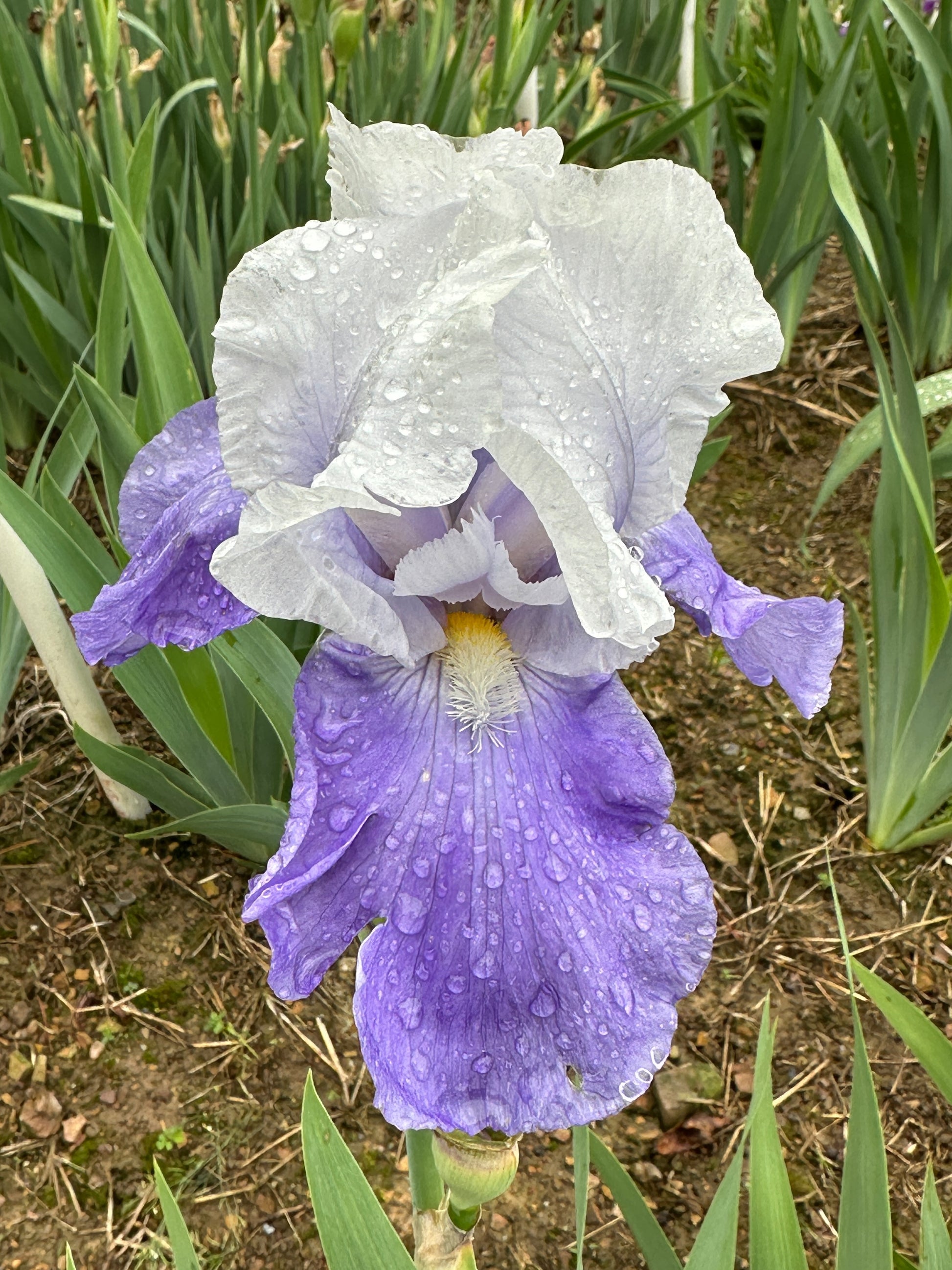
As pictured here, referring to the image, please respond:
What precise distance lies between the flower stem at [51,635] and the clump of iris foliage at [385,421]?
0.08 metres

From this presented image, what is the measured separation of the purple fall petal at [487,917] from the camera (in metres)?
0.75

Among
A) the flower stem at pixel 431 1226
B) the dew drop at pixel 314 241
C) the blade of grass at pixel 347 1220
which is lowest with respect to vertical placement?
the flower stem at pixel 431 1226

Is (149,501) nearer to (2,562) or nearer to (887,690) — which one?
(2,562)

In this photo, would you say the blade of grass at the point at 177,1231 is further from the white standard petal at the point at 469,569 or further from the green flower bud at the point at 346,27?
the green flower bud at the point at 346,27

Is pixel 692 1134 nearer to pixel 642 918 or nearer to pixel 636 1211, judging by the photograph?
pixel 636 1211

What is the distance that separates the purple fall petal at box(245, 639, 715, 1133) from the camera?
2.46 feet

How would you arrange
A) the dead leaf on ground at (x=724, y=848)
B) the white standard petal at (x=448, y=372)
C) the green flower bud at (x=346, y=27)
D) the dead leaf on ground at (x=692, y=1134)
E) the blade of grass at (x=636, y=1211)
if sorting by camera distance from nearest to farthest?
the white standard petal at (x=448, y=372) → the blade of grass at (x=636, y=1211) → the dead leaf on ground at (x=692, y=1134) → the green flower bud at (x=346, y=27) → the dead leaf on ground at (x=724, y=848)

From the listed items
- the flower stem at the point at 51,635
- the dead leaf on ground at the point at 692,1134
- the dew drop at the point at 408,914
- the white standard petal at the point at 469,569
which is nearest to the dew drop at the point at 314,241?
the white standard petal at the point at 469,569

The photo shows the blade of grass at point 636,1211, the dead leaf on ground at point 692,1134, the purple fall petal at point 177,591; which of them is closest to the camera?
the purple fall petal at point 177,591

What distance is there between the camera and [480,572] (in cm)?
84

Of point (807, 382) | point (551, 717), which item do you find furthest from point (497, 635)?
point (807, 382)

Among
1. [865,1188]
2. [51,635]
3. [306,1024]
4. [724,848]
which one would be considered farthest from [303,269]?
[724,848]

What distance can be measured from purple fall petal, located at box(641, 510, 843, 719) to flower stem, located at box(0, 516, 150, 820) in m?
0.88

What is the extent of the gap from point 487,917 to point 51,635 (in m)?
1.00
